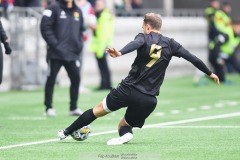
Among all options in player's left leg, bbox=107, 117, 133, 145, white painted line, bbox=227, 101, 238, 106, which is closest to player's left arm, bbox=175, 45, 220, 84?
player's left leg, bbox=107, 117, 133, 145

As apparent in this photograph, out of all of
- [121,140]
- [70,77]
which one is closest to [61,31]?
[70,77]

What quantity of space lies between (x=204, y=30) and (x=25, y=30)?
10.4 metres

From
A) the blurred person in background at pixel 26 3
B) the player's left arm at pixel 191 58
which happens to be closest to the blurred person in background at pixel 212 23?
the blurred person in background at pixel 26 3

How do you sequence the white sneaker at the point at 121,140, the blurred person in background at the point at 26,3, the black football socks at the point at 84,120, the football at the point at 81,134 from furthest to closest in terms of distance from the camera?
the blurred person in background at the point at 26,3 → the football at the point at 81,134 → the black football socks at the point at 84,120 → the white sneaker at the point at 121,140

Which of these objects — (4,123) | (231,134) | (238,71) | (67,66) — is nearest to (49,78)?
(67,66)

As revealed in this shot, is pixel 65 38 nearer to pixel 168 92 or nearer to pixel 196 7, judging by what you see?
pixel 168 92

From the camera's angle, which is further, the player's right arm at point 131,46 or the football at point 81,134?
the football at point 81,134

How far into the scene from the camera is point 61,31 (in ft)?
57.9

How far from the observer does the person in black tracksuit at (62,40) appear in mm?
17531

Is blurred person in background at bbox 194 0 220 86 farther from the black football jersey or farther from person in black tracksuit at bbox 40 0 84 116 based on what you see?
the black football jersey

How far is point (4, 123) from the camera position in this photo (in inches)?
641

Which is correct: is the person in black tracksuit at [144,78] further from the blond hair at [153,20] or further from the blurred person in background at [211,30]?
the blurred person in background at [211,30]

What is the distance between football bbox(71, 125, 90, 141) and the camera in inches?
510

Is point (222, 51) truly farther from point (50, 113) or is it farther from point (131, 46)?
point (131, 46)
